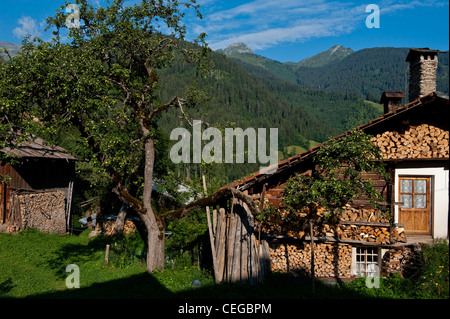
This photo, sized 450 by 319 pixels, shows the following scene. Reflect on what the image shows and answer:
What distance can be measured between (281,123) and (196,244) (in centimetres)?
14078

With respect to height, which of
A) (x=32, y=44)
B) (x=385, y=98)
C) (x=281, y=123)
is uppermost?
(x=281, y=123)

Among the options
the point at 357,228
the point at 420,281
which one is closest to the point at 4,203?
the point at 357,228

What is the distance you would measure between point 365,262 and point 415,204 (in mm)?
2620

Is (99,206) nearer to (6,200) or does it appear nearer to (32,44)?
(6,200)

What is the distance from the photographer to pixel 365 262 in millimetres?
11375

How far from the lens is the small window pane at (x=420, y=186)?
11062mm

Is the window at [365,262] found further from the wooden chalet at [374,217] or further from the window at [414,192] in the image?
the window at [414,192]

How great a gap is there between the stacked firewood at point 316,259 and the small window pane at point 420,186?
9.98 ft

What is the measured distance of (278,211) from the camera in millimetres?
11406

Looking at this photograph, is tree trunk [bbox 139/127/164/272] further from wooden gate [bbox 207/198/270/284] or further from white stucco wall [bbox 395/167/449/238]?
white stucco wall [bbox 395/167/449/238]

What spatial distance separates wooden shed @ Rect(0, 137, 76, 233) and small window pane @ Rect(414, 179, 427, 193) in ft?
53.9
